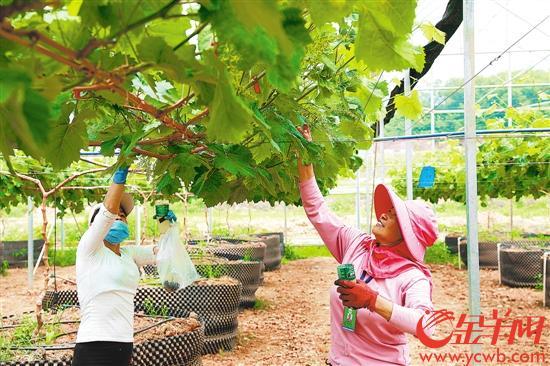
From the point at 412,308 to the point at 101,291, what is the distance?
1496 mm

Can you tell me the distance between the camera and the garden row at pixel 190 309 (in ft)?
12.9

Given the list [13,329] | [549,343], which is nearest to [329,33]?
[13,329]

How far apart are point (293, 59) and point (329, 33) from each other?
1237 millimetres

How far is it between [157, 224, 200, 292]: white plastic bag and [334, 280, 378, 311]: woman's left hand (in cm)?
179

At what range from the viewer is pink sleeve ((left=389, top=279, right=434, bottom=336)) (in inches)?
93.7

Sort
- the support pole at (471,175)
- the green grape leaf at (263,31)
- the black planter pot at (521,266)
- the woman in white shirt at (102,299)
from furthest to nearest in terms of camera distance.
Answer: the black planter pot at (521,266) < the support pole at (471,175) < the woman in white shirt at (102,299) < the green grape leaf at (263,31)

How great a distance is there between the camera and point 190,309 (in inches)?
249

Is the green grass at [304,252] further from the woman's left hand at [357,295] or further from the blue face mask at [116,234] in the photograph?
the woman's left hand at [357,295]

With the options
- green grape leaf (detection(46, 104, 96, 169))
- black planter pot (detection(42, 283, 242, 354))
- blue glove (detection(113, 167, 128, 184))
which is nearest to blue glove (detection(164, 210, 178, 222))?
blue glove (detection(113, 167, 128, 184))

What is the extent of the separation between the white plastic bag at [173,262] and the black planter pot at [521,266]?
26.6 ft

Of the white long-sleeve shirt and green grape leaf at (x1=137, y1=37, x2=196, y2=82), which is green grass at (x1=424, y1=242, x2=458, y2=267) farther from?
green grape leaf at (x1=137, y1=37, x2=196, y2=82)

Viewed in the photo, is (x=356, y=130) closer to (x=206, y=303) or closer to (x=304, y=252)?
(x=206, y=303)

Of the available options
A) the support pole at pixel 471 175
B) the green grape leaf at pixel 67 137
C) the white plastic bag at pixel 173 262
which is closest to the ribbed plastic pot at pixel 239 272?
the white plastic bag at pixel 173 262

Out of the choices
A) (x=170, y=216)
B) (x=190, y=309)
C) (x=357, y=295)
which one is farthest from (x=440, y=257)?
(x=357, y=295)
